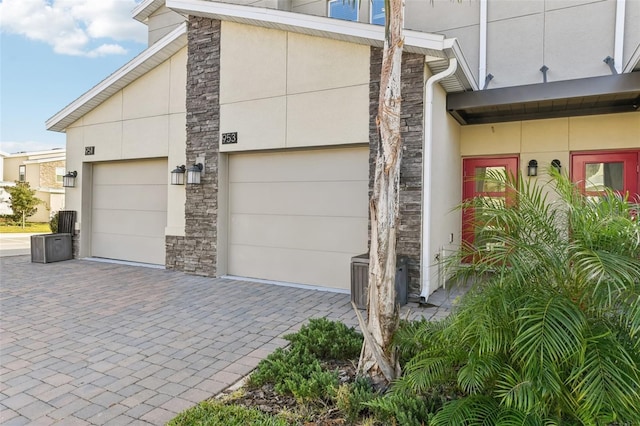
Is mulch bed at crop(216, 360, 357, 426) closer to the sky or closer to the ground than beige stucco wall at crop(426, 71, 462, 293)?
closer to the ground

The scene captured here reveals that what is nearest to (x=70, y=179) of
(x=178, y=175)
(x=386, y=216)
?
(x=178, y=175)

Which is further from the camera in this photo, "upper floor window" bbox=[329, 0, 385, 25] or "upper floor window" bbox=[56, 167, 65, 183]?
"upper floor window" bbox=[56, 167, 65, 183]

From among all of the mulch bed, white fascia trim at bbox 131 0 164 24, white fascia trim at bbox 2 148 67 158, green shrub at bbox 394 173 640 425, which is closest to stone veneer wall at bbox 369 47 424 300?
the mulch bed

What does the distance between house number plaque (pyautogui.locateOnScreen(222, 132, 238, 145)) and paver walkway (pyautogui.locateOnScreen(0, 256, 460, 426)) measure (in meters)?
2.69

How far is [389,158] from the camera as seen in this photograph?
9.70 feet

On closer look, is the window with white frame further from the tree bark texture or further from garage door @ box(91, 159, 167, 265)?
the tree bark texture

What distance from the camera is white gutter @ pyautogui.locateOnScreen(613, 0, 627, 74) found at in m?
6.43

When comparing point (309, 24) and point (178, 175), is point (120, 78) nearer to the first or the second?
point (178, 175)

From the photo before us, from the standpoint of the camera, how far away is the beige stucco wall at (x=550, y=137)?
6746mm

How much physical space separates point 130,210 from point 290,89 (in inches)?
203

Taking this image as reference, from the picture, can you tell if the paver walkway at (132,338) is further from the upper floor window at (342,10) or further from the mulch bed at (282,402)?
the upper floor window at (342,10)

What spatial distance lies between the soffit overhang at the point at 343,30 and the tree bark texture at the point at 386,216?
2407mm

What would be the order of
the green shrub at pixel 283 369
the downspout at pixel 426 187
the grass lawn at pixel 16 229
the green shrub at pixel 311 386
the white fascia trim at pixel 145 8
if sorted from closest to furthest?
the green shrub at pixel 311 386, the green shrub at pixel 283 369, the downspout at pixel 426 187, the white fascia trim at pixel 145 8, the grass lawn at pixel 16 229

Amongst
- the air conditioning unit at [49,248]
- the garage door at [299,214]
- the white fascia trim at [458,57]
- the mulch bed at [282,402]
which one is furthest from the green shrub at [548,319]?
the air conditioning unit at [49,248]
